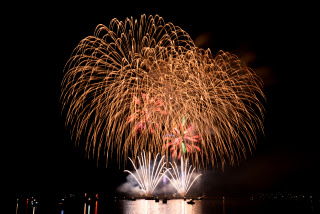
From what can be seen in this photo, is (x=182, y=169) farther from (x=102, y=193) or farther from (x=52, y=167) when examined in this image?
(x=102, y=193)

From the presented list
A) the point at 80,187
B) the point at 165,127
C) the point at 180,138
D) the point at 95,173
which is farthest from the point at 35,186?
the point at 165,127

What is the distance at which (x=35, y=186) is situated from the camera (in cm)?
12006

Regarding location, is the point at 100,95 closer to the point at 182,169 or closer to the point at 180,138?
the point at 180,138

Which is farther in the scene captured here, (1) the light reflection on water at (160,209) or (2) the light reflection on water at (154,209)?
(1) the light reflection on water at (160,209)

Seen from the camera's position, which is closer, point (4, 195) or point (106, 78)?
point (106, 78)

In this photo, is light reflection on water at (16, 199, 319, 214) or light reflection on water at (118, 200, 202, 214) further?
light reflection on water at (118, 200, 202, 214)

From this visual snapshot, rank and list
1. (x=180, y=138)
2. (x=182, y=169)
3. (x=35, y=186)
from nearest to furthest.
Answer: (x=180, y=138) → (x=182, y=169) → (x=35, y=186)

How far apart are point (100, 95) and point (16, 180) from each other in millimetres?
89295

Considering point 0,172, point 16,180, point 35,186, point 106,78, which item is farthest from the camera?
point 35,186

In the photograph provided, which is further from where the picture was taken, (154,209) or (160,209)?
(154,209)

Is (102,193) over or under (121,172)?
under

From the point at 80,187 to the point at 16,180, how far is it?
59.4m

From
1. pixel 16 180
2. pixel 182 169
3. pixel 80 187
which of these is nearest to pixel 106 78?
pixel 182 169

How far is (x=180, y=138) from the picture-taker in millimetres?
45531
